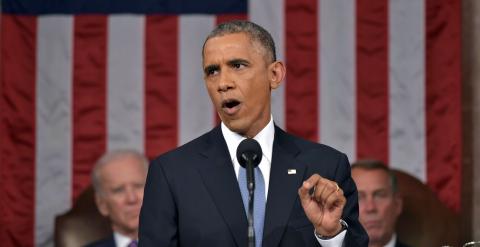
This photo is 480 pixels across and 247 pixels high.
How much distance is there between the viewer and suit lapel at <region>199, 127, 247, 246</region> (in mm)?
2576

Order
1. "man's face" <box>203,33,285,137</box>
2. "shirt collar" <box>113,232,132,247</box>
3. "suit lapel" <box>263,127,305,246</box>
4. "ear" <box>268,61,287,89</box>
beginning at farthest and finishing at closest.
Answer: "shirt collar" <box>113,232,132,247</box>, "ear" <box>268,61,287,89</box>, "man's face" <box>203,33,285,137</box>, "suit lapel" <box>263,127,305,246</box>

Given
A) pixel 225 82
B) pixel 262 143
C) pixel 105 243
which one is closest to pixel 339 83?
pixel 105 243

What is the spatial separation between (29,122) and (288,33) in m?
1.50

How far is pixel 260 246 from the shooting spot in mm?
2572

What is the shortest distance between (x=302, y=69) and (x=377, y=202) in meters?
0.87

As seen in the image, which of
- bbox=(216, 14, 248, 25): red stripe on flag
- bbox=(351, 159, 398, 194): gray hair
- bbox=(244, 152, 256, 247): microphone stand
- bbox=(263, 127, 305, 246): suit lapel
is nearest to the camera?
bbox=(244, 152, 256, 247): microphone stand

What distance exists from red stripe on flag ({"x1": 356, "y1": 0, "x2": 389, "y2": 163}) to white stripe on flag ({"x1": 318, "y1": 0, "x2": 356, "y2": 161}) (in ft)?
0.13

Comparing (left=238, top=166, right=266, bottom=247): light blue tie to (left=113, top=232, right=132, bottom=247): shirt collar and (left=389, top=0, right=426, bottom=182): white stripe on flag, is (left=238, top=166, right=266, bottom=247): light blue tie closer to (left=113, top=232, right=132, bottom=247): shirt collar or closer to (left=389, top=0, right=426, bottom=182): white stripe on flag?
(left=113, top=232, right=132, bottom=247): shirt collar

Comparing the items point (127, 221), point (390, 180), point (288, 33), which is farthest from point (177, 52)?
point (390, 180)

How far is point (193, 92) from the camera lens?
5609mm

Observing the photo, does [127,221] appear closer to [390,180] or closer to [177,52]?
[177,52]

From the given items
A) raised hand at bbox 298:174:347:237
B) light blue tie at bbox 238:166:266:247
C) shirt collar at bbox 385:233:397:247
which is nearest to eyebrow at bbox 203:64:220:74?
light blue tie at bbox 238:166:266:247

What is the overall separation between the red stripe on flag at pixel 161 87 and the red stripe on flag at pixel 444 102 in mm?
1386

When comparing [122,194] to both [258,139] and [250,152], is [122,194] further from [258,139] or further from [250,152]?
[250,152]
